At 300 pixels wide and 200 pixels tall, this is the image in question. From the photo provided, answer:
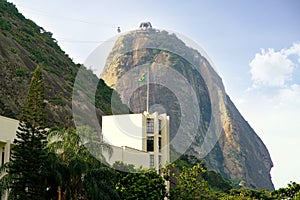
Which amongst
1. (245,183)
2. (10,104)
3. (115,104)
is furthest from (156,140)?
(245,183)

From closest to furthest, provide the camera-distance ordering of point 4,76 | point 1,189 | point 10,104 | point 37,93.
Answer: point 1,189, point 37,93, point 10,104, point 4,76

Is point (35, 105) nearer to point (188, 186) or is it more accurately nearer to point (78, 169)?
point (78, 169)

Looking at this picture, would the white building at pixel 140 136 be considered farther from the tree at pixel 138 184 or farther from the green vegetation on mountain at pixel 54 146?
the tree at pixel 138 184

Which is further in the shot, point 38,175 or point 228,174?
point 228,174

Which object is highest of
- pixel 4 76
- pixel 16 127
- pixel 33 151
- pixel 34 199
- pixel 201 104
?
pixel 201 104

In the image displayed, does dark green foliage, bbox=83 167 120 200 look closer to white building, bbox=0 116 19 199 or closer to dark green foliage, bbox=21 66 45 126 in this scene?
dark green foliage, bbox=21 66 45 126

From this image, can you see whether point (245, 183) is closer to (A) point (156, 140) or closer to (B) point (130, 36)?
(B) point (130, 36)

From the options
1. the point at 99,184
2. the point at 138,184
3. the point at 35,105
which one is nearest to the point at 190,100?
the point at 138,184
